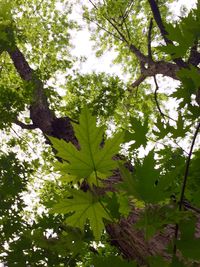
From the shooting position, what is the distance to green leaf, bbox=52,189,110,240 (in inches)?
44.8

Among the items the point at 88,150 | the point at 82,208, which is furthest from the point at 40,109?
the point at 88,150

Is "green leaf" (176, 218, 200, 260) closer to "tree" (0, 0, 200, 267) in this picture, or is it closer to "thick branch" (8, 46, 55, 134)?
"tree" (0, 0, 200, 267)

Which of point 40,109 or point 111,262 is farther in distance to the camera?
point 40,109

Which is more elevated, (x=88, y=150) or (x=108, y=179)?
(x=108, y=179)

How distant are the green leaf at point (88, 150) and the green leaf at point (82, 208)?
10cm

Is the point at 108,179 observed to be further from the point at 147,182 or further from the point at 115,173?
the point at 147,182

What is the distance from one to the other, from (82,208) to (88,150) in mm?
282

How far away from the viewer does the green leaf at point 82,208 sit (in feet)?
3.73

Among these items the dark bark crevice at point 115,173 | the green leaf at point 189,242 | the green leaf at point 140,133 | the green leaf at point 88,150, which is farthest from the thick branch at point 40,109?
the green leaf at point 189,242

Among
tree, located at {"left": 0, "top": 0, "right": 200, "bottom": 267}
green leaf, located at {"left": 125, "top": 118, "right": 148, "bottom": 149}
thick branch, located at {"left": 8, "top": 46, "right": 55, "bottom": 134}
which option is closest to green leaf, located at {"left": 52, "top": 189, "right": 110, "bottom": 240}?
tree, located at {"left": 0, "top": 0, "right": 200, "bottom": 267}

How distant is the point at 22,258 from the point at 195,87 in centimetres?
215

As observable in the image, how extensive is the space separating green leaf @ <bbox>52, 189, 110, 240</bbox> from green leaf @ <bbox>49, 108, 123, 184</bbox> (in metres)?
0.10

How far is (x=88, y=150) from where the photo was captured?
1.01m

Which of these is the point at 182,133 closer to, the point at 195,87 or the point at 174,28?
the point at 195,87
